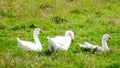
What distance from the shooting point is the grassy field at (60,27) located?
44.0 ft

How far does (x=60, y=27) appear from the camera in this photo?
2014 centimetres

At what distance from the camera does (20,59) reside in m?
13.2

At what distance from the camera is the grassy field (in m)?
13.4

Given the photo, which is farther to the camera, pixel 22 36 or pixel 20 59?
pixel 22 36

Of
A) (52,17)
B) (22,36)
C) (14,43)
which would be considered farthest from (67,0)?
(14,43)

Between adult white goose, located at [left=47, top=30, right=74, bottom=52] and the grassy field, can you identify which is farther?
adult white goose, located at [left=47, top=30, right=74, bottom=52]

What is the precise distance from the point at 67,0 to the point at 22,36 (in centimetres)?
859

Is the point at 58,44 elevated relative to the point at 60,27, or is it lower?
elevated

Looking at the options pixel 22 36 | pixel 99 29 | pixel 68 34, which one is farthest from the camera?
pixel 99 29

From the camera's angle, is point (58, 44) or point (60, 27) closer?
point (58, 44)

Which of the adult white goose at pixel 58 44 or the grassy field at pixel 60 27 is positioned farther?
the adult white goose at pixel 58 44

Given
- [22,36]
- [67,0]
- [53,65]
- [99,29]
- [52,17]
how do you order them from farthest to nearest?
[67,0] → [52,17] → [99,29] → [22,36] → [53,65]

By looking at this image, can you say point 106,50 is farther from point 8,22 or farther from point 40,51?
point 8,22

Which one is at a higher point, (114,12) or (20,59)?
(20,59)
